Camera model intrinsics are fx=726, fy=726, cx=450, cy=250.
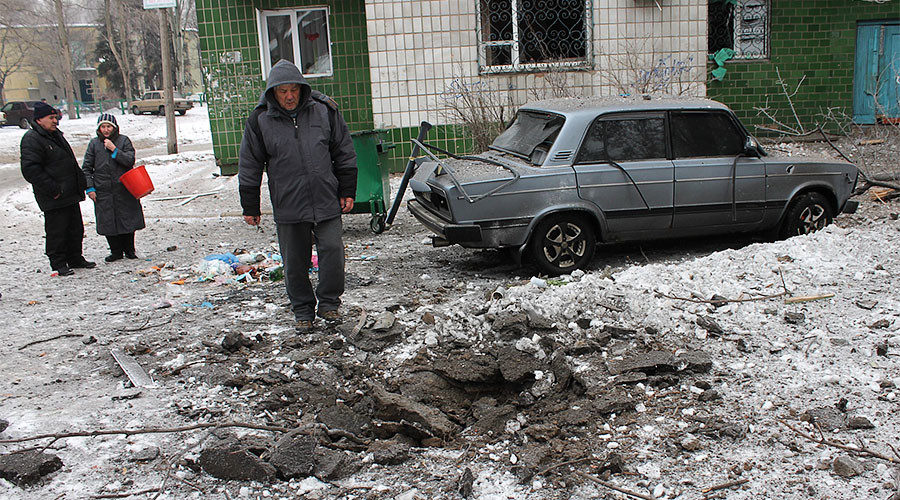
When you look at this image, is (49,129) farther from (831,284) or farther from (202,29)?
(831,284)

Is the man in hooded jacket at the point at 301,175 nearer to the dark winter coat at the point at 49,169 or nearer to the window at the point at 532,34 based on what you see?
the dark winter coat at the point at 49,169

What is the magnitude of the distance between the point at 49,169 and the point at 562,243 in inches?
206

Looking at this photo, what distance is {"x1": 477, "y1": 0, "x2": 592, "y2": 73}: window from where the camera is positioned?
12.0 metres

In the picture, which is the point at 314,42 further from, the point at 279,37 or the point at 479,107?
the point at 479,107

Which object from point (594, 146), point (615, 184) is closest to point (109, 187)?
point (594, 146)

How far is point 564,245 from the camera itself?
658cm

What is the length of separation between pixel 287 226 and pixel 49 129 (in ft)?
12.3

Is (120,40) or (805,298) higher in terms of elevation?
(120,40)

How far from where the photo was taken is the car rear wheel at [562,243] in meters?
6.51

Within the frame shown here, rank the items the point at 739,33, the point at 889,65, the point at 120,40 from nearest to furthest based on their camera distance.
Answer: the point at 739,33
the point at 889,65
the point at 120,40

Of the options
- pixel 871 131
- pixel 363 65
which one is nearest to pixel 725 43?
pixel 871 131

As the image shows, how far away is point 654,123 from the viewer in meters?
6.80

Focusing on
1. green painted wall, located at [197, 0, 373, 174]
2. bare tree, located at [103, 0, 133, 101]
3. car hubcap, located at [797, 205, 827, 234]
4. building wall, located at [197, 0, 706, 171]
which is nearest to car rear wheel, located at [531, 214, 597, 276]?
car hubcap, located at [797, 205, 827, 234]

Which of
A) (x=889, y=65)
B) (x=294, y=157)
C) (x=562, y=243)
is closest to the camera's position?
(x=294, y=157)
